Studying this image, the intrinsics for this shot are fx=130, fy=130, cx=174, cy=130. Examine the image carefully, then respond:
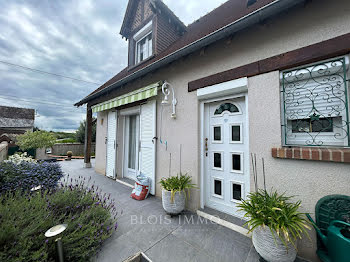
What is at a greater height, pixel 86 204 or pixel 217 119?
pixel 217 119

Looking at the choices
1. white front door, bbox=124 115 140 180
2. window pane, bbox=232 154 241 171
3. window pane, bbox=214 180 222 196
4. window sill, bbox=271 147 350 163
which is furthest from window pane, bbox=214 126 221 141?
white front door, bbox=124 115 140 180

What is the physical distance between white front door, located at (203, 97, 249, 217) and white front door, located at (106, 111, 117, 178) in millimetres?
4597

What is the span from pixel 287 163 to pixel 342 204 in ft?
2.50

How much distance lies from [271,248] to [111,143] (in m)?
6.59

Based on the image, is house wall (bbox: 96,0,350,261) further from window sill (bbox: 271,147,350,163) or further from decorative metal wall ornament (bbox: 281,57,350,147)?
decorative metal wall ornament (bbox: 281,57,350,147)

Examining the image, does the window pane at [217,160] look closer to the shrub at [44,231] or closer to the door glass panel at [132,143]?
the shrub at [44,231]

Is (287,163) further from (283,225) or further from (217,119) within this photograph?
(217,119)

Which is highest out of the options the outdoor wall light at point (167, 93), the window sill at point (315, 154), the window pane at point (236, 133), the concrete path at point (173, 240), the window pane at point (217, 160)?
→ the outdoor wall light at point (167, 93)

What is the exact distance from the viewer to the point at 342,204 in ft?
6.05

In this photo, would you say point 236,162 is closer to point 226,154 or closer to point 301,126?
point 226,154

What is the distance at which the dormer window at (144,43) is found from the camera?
19.1 ft

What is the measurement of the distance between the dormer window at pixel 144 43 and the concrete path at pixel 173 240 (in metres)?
6.16

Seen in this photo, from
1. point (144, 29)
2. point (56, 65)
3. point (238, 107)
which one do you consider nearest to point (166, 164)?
point (238, 107)

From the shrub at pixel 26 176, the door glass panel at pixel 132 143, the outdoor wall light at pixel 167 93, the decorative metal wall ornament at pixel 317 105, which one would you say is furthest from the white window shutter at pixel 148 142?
the decorative metal wall ornament at pixel 317 105
